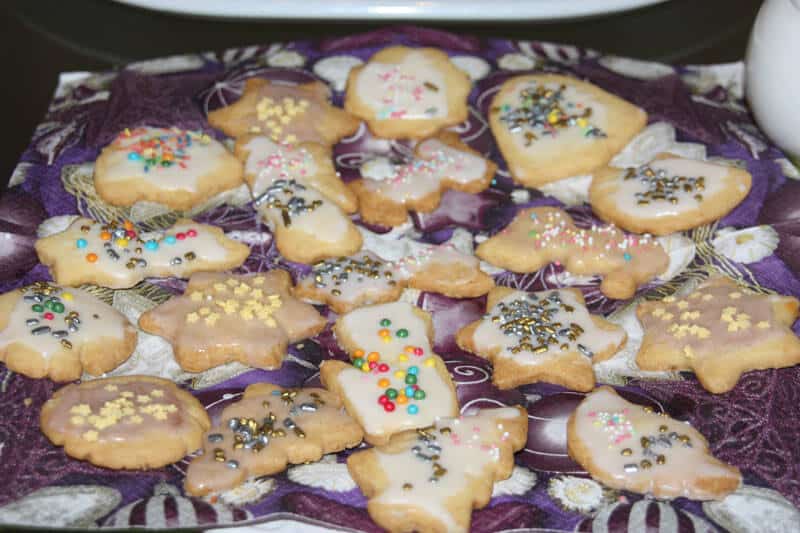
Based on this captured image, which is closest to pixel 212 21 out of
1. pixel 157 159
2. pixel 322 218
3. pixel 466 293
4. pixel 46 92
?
pixel 46 92

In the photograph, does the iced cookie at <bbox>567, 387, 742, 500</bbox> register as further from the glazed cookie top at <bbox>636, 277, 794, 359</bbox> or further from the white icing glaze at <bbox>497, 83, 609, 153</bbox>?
the white icing glaze at <bbox>497, 83, 609, 153</bbox>

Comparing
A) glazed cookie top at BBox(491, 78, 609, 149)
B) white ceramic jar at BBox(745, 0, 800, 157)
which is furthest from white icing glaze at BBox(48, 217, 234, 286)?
white ceramic jar at BBox(745, 0, 800, 157)

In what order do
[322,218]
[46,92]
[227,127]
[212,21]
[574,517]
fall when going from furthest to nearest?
[212,21] < [46,92] < [227,127] < [322,218] < [574,517]

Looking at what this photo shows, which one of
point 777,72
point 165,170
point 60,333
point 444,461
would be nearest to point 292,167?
point 165,170

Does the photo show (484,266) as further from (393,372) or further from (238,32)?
(238,32)

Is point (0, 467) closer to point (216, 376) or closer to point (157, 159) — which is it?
point (216, 376)

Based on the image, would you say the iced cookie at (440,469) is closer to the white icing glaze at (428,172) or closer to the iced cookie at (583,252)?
the iced cookie at (583,252)
